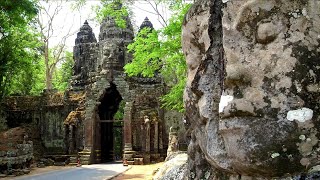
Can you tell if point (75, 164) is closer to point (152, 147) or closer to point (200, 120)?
point (152, 147)

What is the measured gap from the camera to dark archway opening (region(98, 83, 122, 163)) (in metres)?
24.1

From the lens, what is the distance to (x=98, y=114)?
23188mm

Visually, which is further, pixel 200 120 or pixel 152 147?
pixel 152 147

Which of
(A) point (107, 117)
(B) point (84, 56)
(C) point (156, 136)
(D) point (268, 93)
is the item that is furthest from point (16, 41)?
(D) point (268, 93)

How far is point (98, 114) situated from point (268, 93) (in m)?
21.0

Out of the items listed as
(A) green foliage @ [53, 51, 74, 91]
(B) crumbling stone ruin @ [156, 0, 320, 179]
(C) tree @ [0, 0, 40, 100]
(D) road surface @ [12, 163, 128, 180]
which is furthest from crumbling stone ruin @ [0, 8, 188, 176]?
(B) crumbling stone ruin @ [156, 0, 320, 179]

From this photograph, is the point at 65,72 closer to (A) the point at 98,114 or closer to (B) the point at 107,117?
(B) the point at 107,117

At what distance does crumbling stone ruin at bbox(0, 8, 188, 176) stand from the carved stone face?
56.6 feet

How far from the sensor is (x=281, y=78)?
2.76m

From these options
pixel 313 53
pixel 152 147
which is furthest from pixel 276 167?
pixel 152 147

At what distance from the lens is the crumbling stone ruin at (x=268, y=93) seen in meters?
2.69

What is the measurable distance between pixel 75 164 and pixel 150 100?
19.4 feet

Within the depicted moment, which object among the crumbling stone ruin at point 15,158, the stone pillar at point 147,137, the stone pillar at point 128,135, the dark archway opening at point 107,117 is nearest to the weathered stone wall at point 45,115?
the dark archway opening at point 107,117

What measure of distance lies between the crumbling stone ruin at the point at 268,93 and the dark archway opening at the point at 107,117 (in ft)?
66.9
